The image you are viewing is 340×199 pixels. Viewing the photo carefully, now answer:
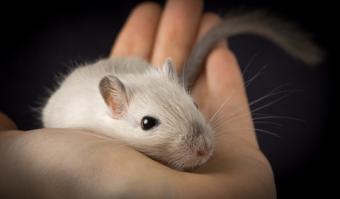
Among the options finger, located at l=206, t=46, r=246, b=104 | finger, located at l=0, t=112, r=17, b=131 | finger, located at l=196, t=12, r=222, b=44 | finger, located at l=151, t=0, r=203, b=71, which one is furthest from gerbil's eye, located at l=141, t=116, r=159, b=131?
finger, located at l=196, t=12, r=222, b=44

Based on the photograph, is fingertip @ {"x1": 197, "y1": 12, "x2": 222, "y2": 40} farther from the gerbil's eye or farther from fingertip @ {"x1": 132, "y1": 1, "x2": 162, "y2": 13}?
the gerbil's eye

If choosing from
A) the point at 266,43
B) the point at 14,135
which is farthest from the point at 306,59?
the point at 14,135

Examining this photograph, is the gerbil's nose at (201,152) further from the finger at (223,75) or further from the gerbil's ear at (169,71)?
the finger at (223,75)

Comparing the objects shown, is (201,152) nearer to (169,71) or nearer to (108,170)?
(108,170)

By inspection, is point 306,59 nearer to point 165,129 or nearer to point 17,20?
point 165,129

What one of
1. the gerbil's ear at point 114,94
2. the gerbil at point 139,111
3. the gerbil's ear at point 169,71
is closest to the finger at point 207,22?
the gerbil at point 139,111
